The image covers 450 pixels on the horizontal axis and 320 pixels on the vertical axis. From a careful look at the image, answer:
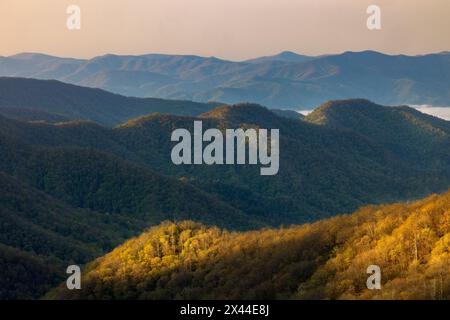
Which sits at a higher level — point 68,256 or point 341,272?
point 341,272

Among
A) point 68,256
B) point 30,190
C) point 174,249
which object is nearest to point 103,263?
point 174,249

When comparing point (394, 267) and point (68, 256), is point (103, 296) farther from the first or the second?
point (68, 256)

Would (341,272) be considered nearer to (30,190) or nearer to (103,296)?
(103,296)

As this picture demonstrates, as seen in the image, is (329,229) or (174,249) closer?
(329,229)
